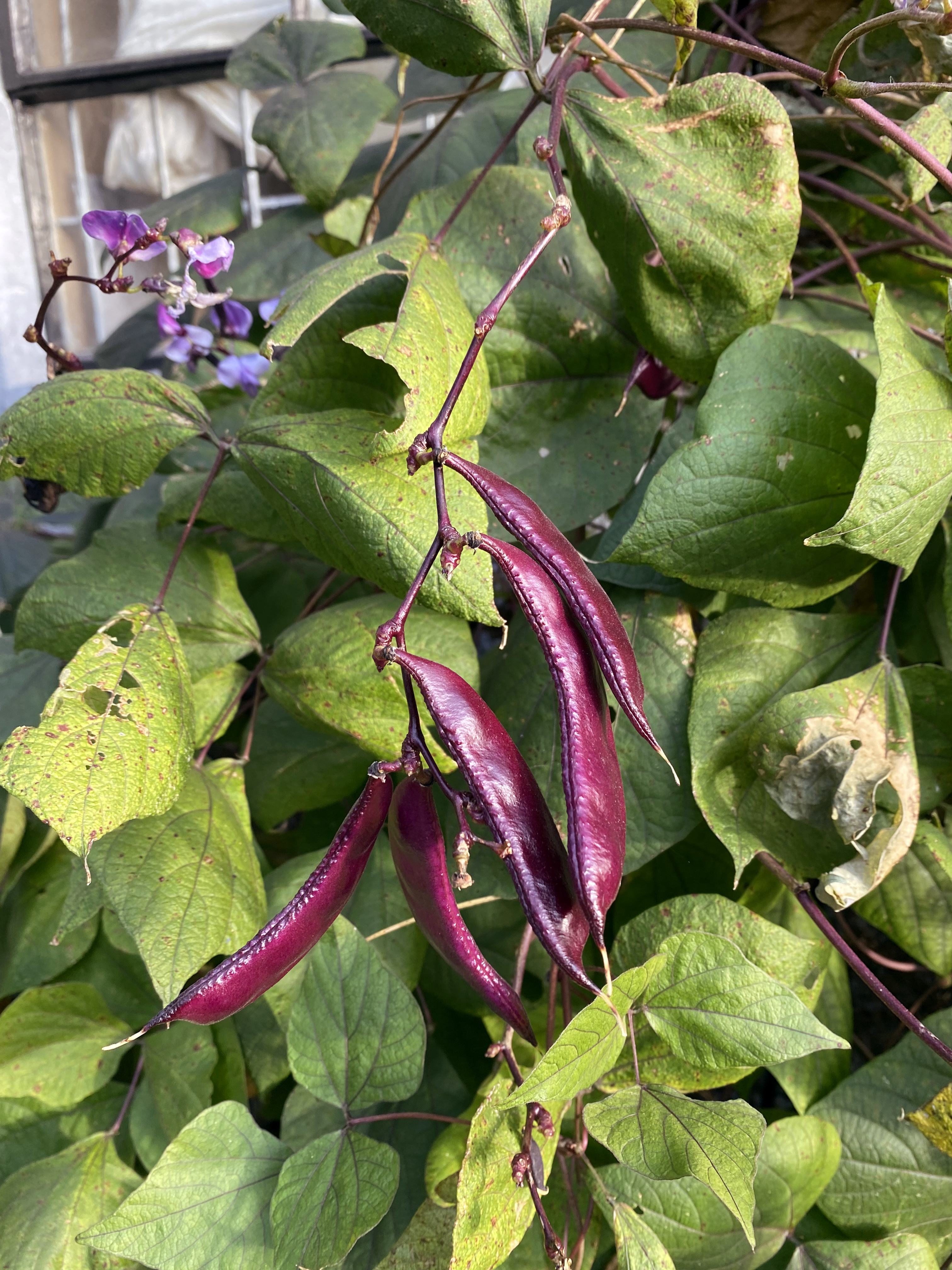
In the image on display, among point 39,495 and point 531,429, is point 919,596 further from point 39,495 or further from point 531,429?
point 39,495

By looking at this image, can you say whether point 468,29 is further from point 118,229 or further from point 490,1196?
point 490,1196

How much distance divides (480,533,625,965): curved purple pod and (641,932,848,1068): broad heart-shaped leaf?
119 millimetres

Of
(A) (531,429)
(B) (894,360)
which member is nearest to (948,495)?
(B) (894,360)

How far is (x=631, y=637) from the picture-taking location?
1.48ft

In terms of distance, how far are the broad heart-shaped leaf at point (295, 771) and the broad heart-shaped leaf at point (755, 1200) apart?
24 cm

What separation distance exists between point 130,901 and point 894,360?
39 centimetres

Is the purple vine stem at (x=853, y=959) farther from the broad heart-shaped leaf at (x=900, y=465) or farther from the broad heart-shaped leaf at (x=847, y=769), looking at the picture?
the broad heart-shaped leaf at (x=900, y=465)

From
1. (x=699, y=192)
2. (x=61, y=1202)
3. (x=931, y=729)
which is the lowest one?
(x=61, y=1202)

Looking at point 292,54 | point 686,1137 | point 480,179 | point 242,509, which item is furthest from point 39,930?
point 292,54

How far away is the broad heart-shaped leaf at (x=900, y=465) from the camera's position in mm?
338

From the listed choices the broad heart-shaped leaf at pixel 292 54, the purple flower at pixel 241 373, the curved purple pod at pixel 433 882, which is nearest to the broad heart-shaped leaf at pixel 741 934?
the curved purple pod at pixel 433 882

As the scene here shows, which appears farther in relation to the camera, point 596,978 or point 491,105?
point 491,105

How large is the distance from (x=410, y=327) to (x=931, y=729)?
0.30 m

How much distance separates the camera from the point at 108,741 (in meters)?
0.36
